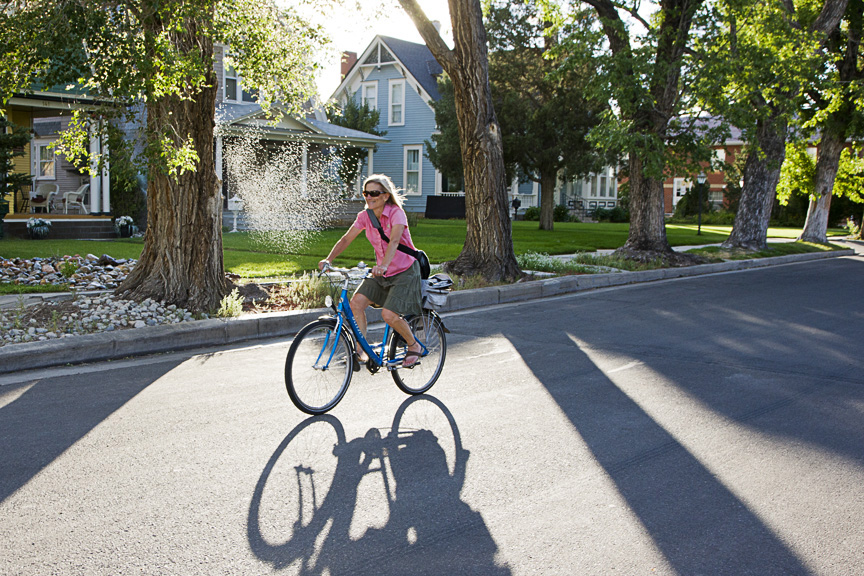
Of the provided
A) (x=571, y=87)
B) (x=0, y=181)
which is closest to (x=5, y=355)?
(x=0, y=181)

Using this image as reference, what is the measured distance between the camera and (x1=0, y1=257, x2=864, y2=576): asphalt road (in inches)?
139

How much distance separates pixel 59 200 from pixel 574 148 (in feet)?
57.6

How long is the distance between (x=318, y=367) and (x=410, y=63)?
35.2 meters

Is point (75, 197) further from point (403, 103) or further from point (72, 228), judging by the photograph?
point (403, 103)

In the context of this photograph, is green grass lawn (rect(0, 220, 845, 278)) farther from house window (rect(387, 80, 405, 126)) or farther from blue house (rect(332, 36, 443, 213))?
house window (rect(387, 80, 405, 126))

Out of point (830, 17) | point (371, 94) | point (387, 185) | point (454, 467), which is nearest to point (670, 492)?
point (454, 467)

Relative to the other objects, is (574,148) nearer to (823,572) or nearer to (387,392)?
(387,392)

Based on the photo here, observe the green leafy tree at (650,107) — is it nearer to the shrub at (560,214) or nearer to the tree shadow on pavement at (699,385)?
the tree shadow on pavement at (699,385)

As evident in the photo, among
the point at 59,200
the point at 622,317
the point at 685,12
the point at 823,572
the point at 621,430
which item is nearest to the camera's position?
the point at 823,572

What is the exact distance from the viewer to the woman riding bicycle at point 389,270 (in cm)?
581

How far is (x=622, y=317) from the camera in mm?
10453

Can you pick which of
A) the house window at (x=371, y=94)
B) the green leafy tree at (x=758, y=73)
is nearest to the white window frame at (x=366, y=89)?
the house window at (x=371, y=94)

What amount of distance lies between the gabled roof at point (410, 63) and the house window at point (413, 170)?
112 inches

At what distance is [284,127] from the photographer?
2688 centimetres
